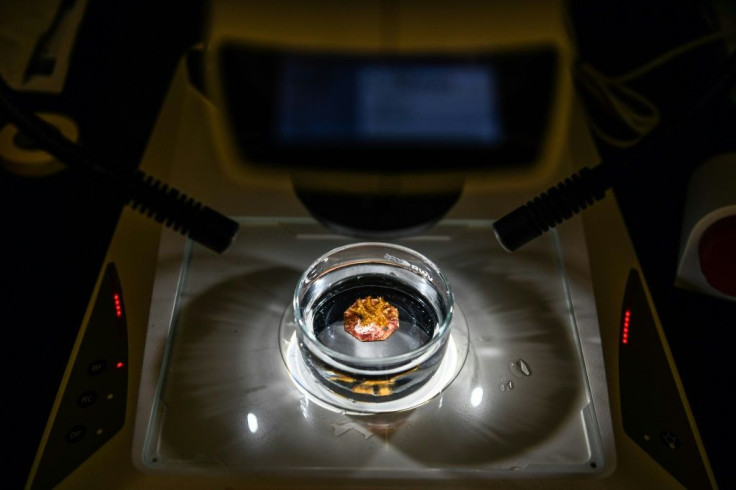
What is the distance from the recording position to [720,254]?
0.50 meters

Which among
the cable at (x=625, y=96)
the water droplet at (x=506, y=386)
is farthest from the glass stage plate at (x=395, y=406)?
the cable at (x=625, y=96)

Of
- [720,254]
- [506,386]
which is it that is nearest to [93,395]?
[506,386]

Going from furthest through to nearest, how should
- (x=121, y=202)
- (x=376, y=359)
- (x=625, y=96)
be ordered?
(x=625, y=96) → (x=121, y=202) → (x=376, y=359)

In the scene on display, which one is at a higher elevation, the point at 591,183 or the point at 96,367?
the point at 591,183

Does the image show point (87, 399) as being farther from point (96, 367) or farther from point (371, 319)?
point (371, 319)

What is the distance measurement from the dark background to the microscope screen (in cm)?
13

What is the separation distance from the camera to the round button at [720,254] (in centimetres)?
49

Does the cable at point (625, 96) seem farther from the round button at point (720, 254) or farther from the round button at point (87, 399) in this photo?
the round button at point (87, 399)

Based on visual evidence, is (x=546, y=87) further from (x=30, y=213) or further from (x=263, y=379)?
(x=30, y=213)

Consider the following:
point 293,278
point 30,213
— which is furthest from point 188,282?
point 30,213

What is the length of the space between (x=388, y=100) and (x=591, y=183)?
0.13 m

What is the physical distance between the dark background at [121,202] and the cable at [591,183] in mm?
25

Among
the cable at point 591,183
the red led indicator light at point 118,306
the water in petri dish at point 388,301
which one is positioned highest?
the cable at point 591,183

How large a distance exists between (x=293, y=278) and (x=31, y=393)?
0.17 metres
